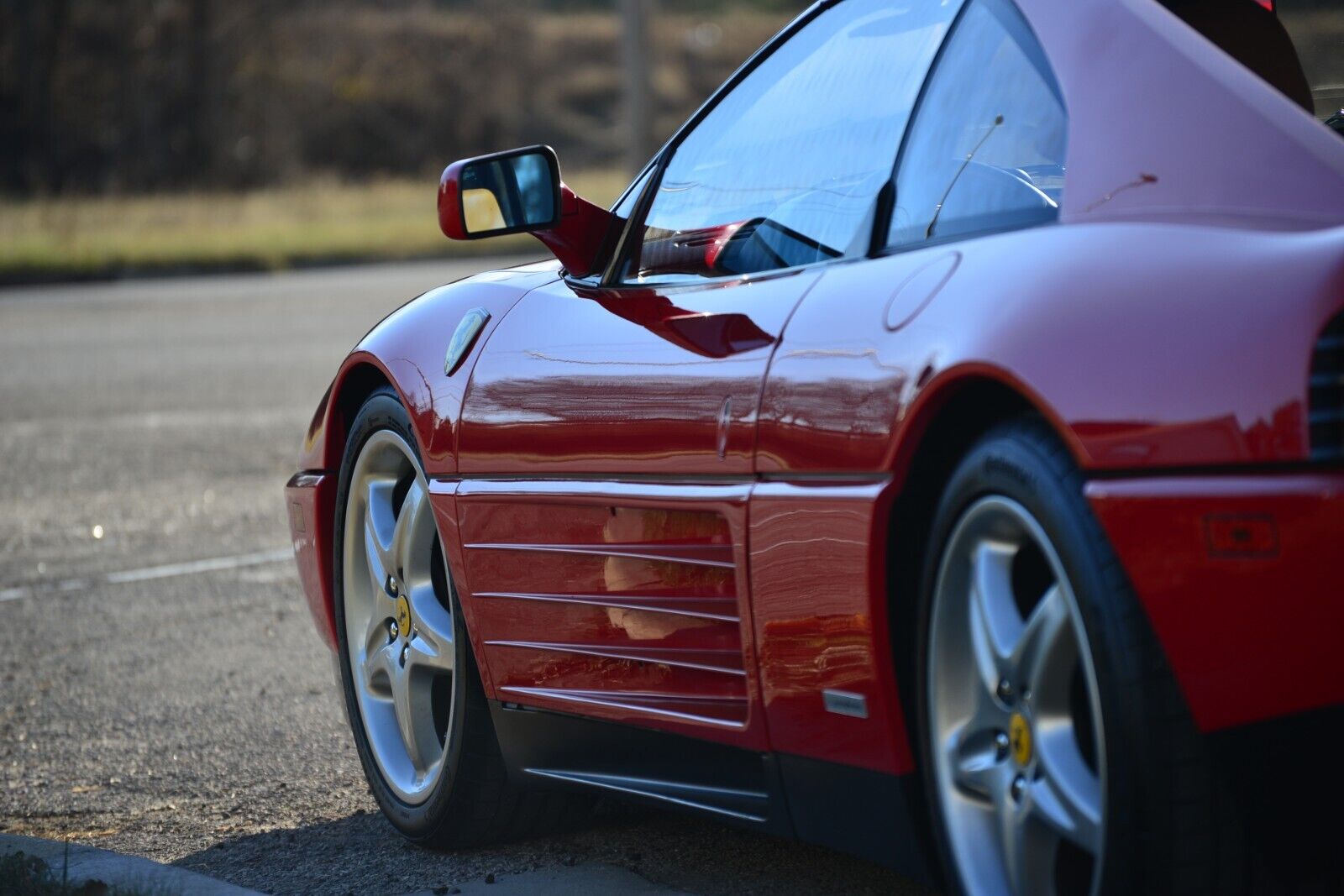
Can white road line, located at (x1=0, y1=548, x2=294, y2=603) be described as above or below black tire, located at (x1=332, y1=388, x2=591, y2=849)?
below

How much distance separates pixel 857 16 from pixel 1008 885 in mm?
1543

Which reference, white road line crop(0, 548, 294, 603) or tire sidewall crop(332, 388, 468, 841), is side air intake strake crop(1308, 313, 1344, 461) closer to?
tire sidewall crop(332, 388, 468, 841)

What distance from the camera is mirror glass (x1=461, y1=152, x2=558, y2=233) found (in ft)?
12.1

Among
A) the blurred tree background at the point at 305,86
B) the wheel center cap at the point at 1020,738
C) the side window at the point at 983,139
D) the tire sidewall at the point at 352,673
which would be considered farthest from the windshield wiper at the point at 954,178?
the blurred tree background at the point at 305,86

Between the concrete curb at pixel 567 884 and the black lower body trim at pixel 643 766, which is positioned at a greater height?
the black lower body trim at pixel 643 766

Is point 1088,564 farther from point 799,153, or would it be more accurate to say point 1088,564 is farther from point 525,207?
point 525,207

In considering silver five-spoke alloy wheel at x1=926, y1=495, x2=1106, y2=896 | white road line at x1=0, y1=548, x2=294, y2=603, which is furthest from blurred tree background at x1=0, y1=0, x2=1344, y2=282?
silver five-spoke alloy wheel at x1=926, y1=495, x2=1106, y2=896

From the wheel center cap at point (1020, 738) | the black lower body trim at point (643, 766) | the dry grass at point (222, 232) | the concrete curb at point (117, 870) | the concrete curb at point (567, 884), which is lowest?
the dry grass at point (222, 232)

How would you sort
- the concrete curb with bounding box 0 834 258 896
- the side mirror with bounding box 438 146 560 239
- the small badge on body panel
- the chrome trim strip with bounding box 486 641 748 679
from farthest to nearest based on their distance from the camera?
the small badge on body panel → the side mirror with bounding box 438 146 560 239 → the concrete curb with bounding box 0 834 258 896 → the chrome trim strip with bounding box 486 641 748 679

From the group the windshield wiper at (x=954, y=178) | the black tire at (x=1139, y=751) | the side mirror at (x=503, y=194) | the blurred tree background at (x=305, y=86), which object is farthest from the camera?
the blurred tree background at (x=305, y=86)

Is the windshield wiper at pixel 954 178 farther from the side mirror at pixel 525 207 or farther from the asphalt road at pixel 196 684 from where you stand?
the asphalt road at pixel 196 684

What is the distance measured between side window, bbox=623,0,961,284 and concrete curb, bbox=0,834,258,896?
4.45 ft

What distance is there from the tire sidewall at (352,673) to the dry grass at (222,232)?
22552 millimetres

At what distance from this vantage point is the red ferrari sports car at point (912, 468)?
220cm
